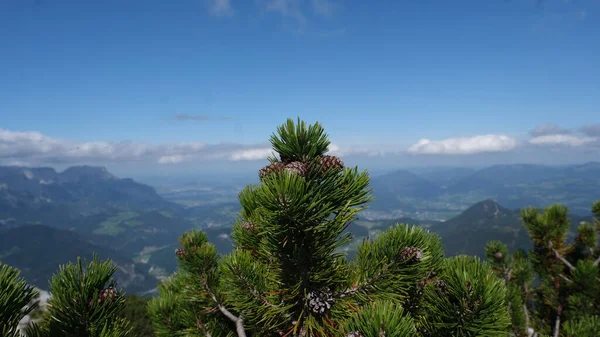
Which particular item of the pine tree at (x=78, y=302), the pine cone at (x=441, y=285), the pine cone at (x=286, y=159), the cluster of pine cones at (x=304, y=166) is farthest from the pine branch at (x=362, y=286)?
the pine tree at (x=78, y=302)

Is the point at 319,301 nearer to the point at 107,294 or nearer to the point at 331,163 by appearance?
the point at 331,163

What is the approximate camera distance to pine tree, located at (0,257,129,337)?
1.65m

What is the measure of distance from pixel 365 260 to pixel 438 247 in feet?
2.48

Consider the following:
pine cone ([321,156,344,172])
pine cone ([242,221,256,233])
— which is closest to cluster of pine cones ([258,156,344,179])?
pine cone ([321,156,344,172])

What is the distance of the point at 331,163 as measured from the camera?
193 centimetres

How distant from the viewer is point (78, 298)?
179cm

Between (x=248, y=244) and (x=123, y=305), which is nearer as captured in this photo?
(x=123, y=305)

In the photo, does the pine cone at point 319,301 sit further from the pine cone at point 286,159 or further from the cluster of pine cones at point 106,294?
the cluster of pine cones at point 106,294

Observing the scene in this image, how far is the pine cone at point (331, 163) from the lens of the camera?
190 centimetres

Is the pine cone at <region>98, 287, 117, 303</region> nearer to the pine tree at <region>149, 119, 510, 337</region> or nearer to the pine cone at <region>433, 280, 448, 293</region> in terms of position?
the pine tree at <region>149, 119, 510, 337</region>

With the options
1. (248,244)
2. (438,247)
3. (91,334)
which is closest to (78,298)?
(91,334)

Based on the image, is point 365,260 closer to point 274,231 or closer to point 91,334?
point 274,231

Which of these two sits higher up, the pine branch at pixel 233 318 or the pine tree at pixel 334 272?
the pine tree at pixel 334 272

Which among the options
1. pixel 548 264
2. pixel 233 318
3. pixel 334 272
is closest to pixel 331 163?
pixel 334 272
